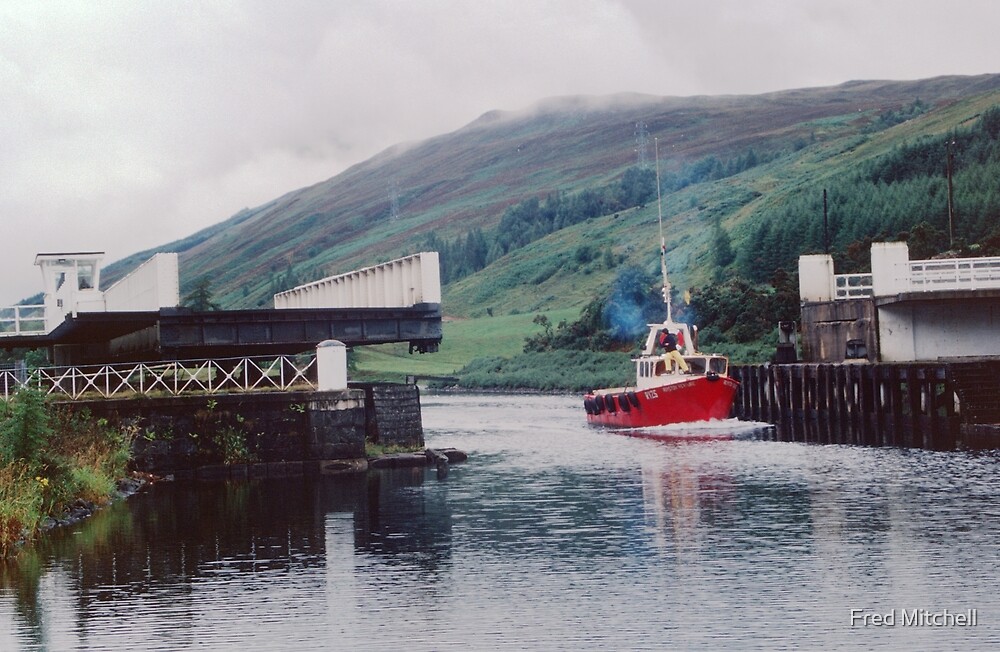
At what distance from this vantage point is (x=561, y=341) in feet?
553

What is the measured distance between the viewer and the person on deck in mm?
75000

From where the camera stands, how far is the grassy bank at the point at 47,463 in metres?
34.4

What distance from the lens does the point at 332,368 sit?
169ft

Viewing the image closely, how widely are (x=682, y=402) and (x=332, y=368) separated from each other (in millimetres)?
26984

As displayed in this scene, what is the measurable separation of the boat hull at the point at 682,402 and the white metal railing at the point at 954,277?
1020cm

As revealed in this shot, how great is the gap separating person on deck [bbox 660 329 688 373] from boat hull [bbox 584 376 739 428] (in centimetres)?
113

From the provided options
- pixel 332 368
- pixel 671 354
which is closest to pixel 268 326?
pixel 332 368

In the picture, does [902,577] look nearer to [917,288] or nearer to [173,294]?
[173,294]

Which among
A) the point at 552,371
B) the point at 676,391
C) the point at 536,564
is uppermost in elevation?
the point at 552,371

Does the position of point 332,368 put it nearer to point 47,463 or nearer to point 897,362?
point 47,463

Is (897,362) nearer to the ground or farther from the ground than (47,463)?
farther from the ground

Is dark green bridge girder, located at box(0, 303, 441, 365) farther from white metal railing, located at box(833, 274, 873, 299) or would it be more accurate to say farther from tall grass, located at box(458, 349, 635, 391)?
tall grass, located at box(458, 349, 635, 391)

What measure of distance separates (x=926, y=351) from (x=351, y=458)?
103 ft

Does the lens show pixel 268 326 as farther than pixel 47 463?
Yes
